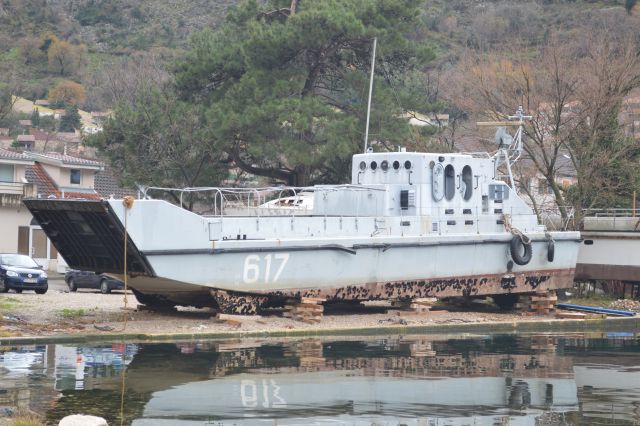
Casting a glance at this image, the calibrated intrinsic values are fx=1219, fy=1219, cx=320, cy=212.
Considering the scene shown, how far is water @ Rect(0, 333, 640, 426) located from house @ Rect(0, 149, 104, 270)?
24.2 m

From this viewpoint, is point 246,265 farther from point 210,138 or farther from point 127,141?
point 127,141

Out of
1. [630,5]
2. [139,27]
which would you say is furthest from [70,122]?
[630,5]

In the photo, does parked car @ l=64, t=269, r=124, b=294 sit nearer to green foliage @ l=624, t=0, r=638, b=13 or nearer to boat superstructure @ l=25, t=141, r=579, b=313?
boat superstructure @ l=25, t=141, r=579, b=313

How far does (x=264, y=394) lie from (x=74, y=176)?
Answer: 121 feet

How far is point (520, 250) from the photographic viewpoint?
32406 millimetres

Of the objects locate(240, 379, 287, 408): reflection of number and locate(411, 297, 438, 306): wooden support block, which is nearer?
locate(240, 379, 287, 408): reflection of number

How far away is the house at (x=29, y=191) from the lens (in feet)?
158

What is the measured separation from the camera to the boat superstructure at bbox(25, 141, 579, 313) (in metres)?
25.8

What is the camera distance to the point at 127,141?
157 ft

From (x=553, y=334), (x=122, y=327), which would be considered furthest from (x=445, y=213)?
(x=122, y=327)

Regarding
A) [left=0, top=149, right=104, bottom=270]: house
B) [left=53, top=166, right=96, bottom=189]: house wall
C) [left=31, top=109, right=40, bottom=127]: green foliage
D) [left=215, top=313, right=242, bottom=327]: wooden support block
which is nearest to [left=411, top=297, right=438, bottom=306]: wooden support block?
[left=215, top=313, right=242, bottom=327]: wooden support block

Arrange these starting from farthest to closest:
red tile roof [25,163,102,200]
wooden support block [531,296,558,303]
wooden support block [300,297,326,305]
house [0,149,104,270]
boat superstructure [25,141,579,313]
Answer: red tile roof [25,163,102,200] → house [0,149,104,270] → wooden support block [531,296,558,303] → wooden support block [300,297,326,305] → boat superstructure [25,141,579,313]

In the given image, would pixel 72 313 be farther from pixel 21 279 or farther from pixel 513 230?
pixel 513 230

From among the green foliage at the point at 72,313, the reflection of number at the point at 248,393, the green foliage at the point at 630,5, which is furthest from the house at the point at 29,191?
the green foliage at the point at 630,5
